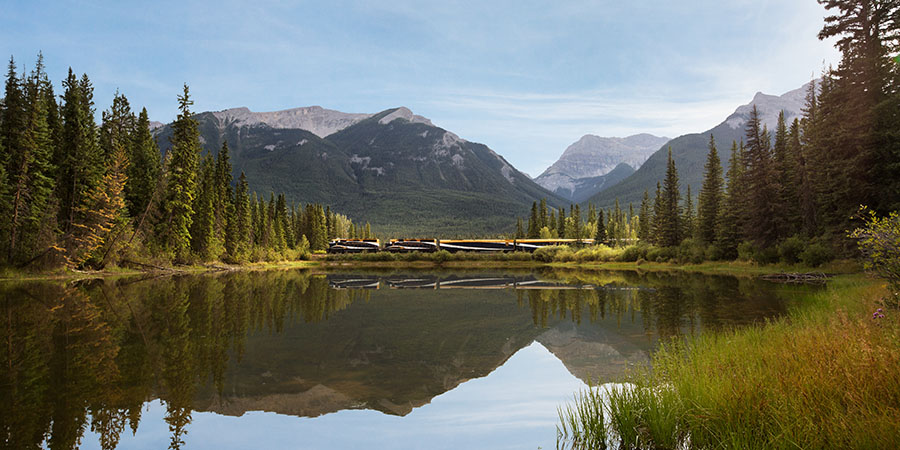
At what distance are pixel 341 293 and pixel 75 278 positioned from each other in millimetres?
20943

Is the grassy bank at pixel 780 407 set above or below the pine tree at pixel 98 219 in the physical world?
below

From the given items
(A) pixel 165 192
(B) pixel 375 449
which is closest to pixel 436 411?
(B) pixel 375 449

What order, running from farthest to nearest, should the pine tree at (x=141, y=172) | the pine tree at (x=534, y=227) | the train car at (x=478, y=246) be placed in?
the pine tree at (x=534, y=227) → the train car at (x=478, y=246) → the pine tree at (x=141, y=172)

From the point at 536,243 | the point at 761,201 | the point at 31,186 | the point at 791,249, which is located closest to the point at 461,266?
the point at 536,243

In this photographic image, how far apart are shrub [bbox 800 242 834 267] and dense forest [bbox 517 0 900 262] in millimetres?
68

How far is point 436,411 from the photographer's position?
27.5 feet

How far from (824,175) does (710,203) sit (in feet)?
85.1

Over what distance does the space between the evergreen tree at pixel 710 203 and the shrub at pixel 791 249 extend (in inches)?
582

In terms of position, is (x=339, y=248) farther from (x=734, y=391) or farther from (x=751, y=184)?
(x=734, y=391)

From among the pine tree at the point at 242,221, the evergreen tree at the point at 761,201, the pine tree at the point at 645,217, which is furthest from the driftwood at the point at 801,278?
the pine tree at the point at 242,221

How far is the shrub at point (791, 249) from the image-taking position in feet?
126

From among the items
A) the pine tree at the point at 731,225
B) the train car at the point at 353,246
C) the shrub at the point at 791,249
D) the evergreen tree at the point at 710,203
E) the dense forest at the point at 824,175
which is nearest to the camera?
the dense forest at the point at 824,175

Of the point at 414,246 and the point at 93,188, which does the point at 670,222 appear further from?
the point at 93,188

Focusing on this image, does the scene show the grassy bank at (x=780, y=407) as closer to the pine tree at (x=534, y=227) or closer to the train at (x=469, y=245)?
the train at (x=469, y=245)
